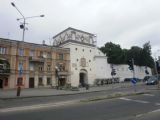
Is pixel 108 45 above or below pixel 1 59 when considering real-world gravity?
above

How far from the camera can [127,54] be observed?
80.7 meters

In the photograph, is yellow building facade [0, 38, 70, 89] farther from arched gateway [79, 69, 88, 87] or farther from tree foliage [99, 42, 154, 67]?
tree foliage [99, 42, 154, 67]

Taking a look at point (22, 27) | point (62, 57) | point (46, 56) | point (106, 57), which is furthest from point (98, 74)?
point (22, 27)

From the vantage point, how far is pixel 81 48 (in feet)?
209

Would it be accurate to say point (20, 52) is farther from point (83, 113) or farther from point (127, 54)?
point (127, 54)

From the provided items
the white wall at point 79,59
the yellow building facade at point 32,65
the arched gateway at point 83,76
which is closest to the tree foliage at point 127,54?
the white wall at point 79,59

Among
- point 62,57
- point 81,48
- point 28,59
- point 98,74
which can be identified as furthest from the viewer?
point 98,74

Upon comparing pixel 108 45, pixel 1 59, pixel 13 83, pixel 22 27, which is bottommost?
pixel 13 83

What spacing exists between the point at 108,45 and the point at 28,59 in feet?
130

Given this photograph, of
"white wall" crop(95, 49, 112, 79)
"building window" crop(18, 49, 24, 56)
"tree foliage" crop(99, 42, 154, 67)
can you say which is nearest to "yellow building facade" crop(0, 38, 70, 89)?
"building window" crop(18, 49, 24, 56)

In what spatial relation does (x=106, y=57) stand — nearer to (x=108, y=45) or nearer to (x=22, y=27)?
(x=108, y=45)

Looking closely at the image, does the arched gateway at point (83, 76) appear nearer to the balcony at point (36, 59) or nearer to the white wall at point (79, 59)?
the white wall at point (79, 59)

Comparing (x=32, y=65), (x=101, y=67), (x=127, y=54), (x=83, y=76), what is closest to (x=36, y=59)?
(x=32, y=65)

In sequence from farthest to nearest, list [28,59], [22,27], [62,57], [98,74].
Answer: [98,74] → [62,57] → [28,59] → [22,27]
